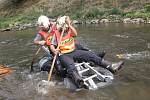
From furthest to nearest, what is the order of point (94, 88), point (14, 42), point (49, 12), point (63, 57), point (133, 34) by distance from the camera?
point (49, 12), point (14, 42), point (133, 34), point (63, 57), point (94, 88)

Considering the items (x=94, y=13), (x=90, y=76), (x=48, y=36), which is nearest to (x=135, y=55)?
(x=90, y=76)

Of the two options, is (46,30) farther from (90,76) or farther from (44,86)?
(90,76)

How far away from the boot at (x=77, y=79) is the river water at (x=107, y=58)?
0.19 m

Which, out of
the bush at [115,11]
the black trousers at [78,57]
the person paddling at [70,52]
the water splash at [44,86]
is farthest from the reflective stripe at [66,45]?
the bush at [115,11]

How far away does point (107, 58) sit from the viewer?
12945 mm

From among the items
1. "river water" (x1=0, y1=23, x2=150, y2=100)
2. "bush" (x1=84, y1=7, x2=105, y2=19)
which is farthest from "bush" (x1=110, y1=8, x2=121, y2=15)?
"river water" (x1=0, y1=23, x2=150, y2=100)

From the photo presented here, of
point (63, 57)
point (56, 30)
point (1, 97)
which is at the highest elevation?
point (56, 30)

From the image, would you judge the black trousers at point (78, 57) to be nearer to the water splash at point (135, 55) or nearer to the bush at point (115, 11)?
the water splash at point (135, 55)

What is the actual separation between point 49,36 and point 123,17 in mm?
12857

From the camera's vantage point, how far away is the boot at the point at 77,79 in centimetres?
923

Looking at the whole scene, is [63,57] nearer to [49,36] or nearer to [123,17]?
[49,36]

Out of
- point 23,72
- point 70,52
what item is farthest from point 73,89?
point 23,72

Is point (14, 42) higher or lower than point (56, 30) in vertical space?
lower

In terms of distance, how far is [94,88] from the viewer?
945 centimetres
